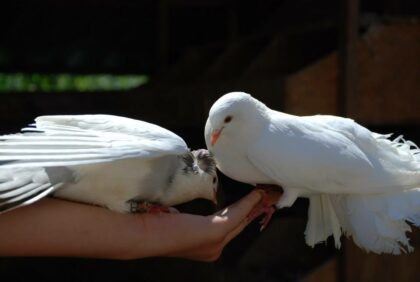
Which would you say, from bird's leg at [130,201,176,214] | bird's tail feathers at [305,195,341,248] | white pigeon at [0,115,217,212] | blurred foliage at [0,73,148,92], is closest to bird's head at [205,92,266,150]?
white pigeon at [0,115,217,212]

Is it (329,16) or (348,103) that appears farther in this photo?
(329,16)

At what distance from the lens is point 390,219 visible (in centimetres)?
197

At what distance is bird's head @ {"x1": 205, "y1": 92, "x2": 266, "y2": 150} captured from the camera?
1886mm

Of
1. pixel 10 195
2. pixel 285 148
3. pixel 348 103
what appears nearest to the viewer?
pixel 10 195

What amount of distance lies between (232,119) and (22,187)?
20.6 inches

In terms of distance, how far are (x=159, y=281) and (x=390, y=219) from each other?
0.67 m

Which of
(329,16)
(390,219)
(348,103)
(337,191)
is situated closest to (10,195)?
(337,191)

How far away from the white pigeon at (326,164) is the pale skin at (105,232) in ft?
0.45

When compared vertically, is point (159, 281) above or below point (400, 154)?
below

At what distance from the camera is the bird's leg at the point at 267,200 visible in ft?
6.49

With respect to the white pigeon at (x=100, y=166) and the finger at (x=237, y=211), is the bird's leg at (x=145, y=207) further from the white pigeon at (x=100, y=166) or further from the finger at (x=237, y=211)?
the finger at (x=237, y=211)

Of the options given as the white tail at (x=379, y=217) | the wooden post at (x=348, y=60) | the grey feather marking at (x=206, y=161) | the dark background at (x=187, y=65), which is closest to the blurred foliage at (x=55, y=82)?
the dark background at (x=187, y=65)

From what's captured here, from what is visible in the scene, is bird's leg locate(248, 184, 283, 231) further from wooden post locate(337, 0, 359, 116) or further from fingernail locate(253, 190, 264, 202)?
wooden post locate(337, 0, 359, 116)

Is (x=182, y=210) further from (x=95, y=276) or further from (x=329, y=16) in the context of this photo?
(x=329, y=16)
